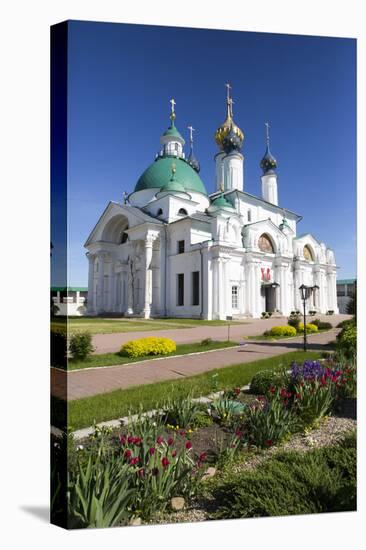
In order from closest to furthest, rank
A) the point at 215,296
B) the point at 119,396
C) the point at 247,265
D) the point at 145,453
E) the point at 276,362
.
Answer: the point at 145,453, the point at 119,396, the point at 276,362, the point at 215,296, the point at 247,265

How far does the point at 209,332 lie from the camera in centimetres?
476

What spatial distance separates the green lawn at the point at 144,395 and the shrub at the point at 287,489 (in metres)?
0.97

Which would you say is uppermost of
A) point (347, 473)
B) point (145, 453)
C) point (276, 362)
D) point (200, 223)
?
point (200, 223)

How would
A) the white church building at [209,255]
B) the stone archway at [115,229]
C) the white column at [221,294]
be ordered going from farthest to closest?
the white column at [221,294]
the white church building at [209,255]
the stone archway at [115,229]

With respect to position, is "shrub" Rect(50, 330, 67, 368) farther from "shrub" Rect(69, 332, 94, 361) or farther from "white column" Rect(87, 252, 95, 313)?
"white column" Rect(87, 252, 95, 313)

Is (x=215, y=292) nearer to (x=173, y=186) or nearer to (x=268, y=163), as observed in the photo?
(x=268, y=163)

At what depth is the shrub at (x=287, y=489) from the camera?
8.90 feet

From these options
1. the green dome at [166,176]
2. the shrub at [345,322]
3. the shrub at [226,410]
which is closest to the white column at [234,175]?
the green dome at [166,176]

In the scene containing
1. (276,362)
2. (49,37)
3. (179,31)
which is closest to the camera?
(49,37)

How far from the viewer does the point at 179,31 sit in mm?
3264

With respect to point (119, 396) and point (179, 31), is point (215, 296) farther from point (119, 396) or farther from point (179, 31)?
point (179, 31)

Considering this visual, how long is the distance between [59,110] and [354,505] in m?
4.11

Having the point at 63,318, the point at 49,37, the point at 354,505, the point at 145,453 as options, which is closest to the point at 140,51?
the point at 49,37

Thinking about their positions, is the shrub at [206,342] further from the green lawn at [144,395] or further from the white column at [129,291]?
the white column at [129,291]
